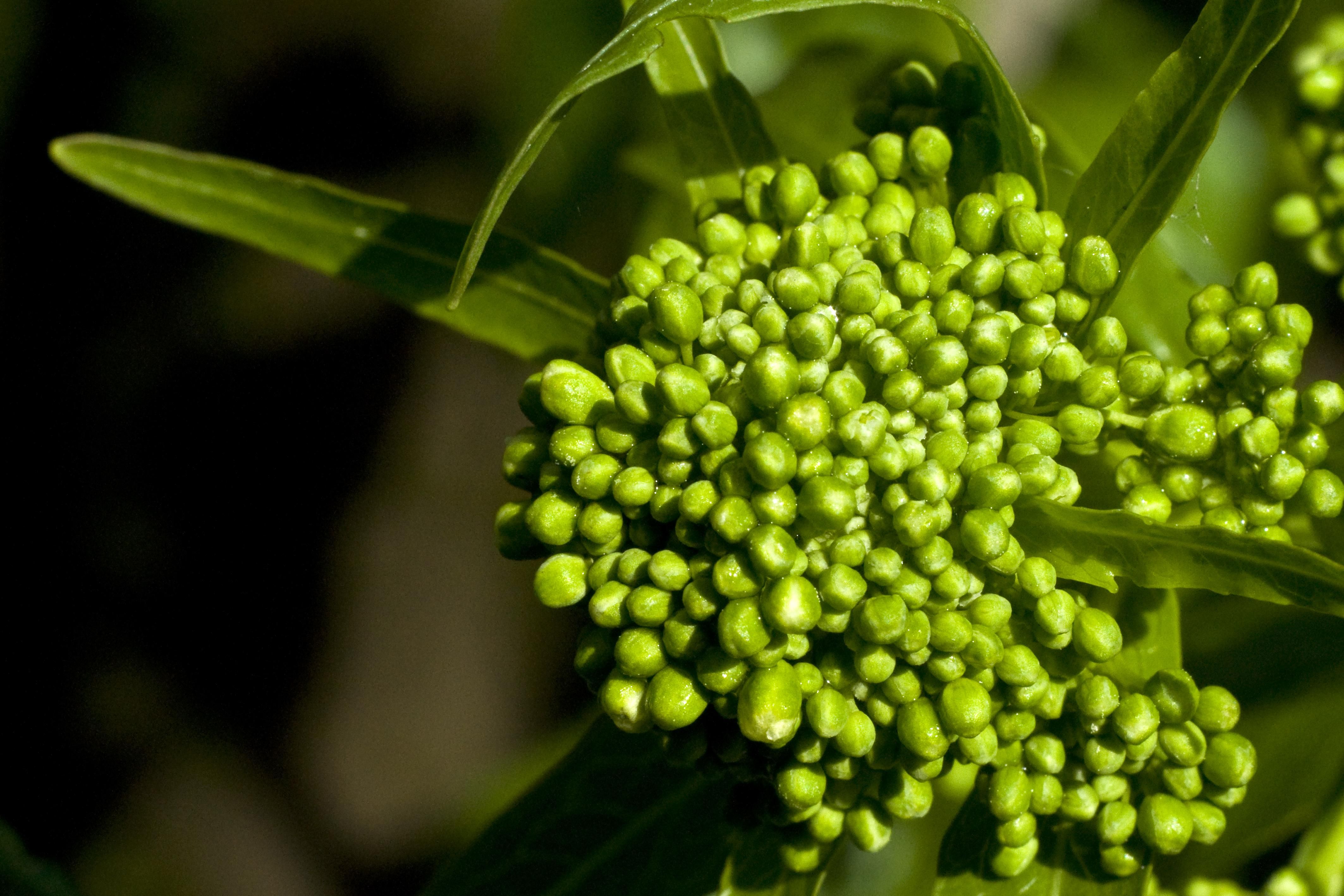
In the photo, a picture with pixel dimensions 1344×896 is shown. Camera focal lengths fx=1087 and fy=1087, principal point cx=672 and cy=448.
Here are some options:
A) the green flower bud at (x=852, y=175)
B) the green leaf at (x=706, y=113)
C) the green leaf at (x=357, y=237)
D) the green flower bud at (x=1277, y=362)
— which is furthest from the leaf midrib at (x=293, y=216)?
the green flower bud at (x=1277, y=362)

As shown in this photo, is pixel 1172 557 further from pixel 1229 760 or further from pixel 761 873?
pixel 761 873

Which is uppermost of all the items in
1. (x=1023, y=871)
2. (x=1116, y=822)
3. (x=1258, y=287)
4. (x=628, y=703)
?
(x=1258, y=287)

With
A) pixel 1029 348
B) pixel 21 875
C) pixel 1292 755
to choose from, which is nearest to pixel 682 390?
pixel 1029 348

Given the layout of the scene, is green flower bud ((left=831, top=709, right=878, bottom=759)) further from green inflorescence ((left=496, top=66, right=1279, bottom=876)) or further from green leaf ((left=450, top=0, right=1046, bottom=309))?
green leaf ((left=450, top=0, right=1046, bottom=309))

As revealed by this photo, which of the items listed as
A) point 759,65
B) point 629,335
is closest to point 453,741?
point 759,65

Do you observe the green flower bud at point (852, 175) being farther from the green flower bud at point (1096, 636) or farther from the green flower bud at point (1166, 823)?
the green flower bud at point (1166, 823)

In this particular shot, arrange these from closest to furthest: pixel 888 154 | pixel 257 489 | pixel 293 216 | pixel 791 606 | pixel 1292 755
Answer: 1. pixel 791 606
2. pixel 888 154
3. pixel 293 216
4. pixel 1292 755
5. pixel 257 489
